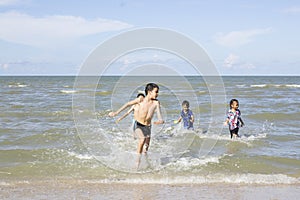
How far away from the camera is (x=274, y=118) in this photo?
50.8ft

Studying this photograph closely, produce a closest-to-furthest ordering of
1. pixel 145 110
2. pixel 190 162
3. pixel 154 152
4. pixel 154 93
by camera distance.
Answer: pixel 154 93 < pixel 145 110 < pixel 190 162 < pixel 154 152

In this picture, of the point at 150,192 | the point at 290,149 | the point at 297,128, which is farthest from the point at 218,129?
the point at 150,192

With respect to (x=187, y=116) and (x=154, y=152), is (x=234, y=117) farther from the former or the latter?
(x=154, y=152)

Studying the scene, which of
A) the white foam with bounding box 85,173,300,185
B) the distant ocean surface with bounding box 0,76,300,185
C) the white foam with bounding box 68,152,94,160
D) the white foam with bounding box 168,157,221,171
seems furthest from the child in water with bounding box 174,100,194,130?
the white foam with bounding box 85,173,300,185

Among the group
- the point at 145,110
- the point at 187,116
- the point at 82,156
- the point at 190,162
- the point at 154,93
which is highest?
the point at 154,93

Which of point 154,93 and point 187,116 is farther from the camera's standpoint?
point 187,116

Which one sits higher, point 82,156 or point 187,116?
point 187,116

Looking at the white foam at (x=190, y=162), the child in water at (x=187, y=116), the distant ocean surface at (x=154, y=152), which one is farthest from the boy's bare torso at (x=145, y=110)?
the child in water at (x=187, y=116)

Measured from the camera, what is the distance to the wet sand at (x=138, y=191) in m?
5.77

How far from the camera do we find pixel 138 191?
19.8 ft

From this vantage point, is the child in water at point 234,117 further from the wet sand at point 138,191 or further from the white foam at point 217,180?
the wet sand at point 138,191

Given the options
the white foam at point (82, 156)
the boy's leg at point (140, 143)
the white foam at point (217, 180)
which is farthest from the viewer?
the white foam at point (82, 156)

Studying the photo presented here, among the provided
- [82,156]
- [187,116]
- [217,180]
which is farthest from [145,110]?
[187,116]

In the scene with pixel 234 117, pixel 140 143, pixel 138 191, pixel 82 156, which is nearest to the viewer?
pixel 138 191
